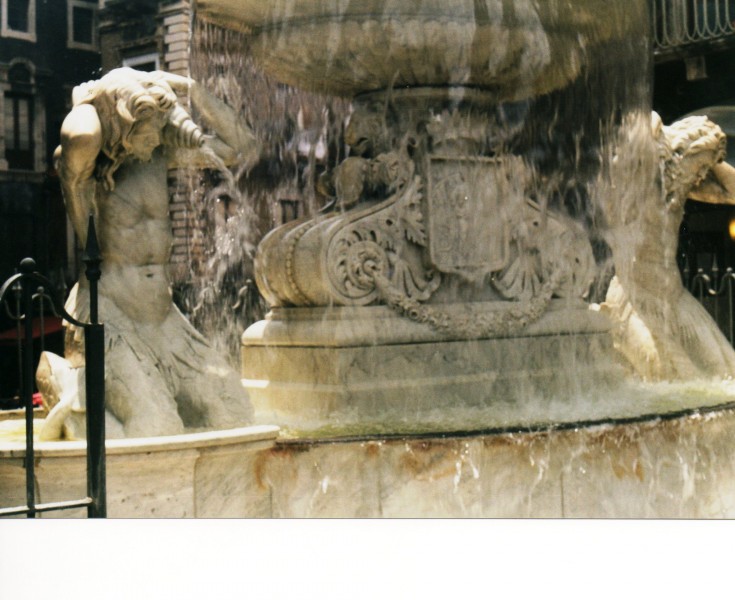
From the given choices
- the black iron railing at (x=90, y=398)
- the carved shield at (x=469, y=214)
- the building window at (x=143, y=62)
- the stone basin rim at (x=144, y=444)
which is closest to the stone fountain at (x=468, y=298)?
the carved shield at (x=469, y=214)

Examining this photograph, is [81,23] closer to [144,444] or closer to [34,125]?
[34,125]

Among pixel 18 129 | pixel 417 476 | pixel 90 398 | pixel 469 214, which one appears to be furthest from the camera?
pixel 469 214

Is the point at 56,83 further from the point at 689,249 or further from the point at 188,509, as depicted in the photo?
the point at 689,249

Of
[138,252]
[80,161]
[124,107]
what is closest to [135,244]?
[138,252]

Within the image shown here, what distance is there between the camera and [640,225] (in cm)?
604

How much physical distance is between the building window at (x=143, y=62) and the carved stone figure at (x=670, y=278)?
7.51ft

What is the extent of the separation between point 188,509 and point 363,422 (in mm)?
927

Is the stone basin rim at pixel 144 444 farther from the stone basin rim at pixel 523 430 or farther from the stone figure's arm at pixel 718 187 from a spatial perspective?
the stone figure's arm at pixel 718 187

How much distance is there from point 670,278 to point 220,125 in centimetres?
234

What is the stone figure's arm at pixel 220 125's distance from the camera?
4977 millimetres

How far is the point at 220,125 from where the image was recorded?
5.07m

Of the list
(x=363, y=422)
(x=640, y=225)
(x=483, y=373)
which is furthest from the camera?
(x=640, y=225)
